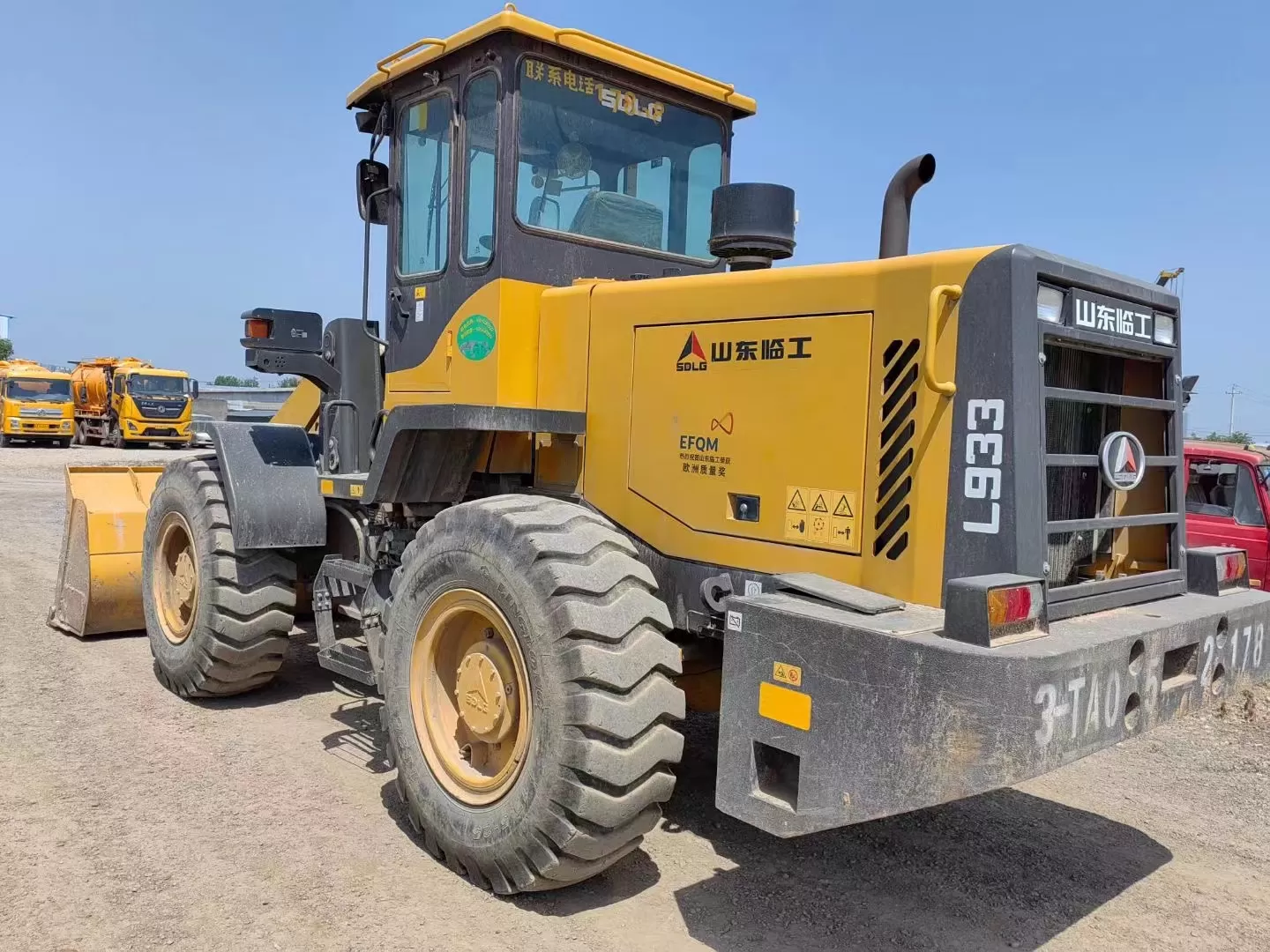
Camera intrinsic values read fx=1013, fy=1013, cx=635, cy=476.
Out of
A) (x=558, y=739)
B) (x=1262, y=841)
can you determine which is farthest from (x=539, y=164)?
(x=1262, y=841)

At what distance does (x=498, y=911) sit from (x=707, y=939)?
2.43ft

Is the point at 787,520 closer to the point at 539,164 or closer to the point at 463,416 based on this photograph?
the point at 463,416

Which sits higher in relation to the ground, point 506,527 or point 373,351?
point 373,351

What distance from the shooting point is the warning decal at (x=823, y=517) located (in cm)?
342

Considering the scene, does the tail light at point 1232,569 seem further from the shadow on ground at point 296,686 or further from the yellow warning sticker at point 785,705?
the shadow on ground at point 296,686

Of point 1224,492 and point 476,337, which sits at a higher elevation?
point 476,337

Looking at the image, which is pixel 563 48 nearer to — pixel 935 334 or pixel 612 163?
pixel 612 163

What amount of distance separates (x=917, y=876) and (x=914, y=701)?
5.28ft

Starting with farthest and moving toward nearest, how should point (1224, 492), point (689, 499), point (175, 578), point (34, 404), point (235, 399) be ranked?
point (235, 399)
point (34, 404)
point (1224, 492)
point (175, 578)
point (689, 499)

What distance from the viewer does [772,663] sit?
10.1 ft

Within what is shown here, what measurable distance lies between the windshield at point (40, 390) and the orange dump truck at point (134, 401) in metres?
0.77

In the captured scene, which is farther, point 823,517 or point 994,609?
point 823,517

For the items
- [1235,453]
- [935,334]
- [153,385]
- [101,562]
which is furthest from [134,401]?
[935,334]

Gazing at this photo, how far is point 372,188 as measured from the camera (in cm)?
543
